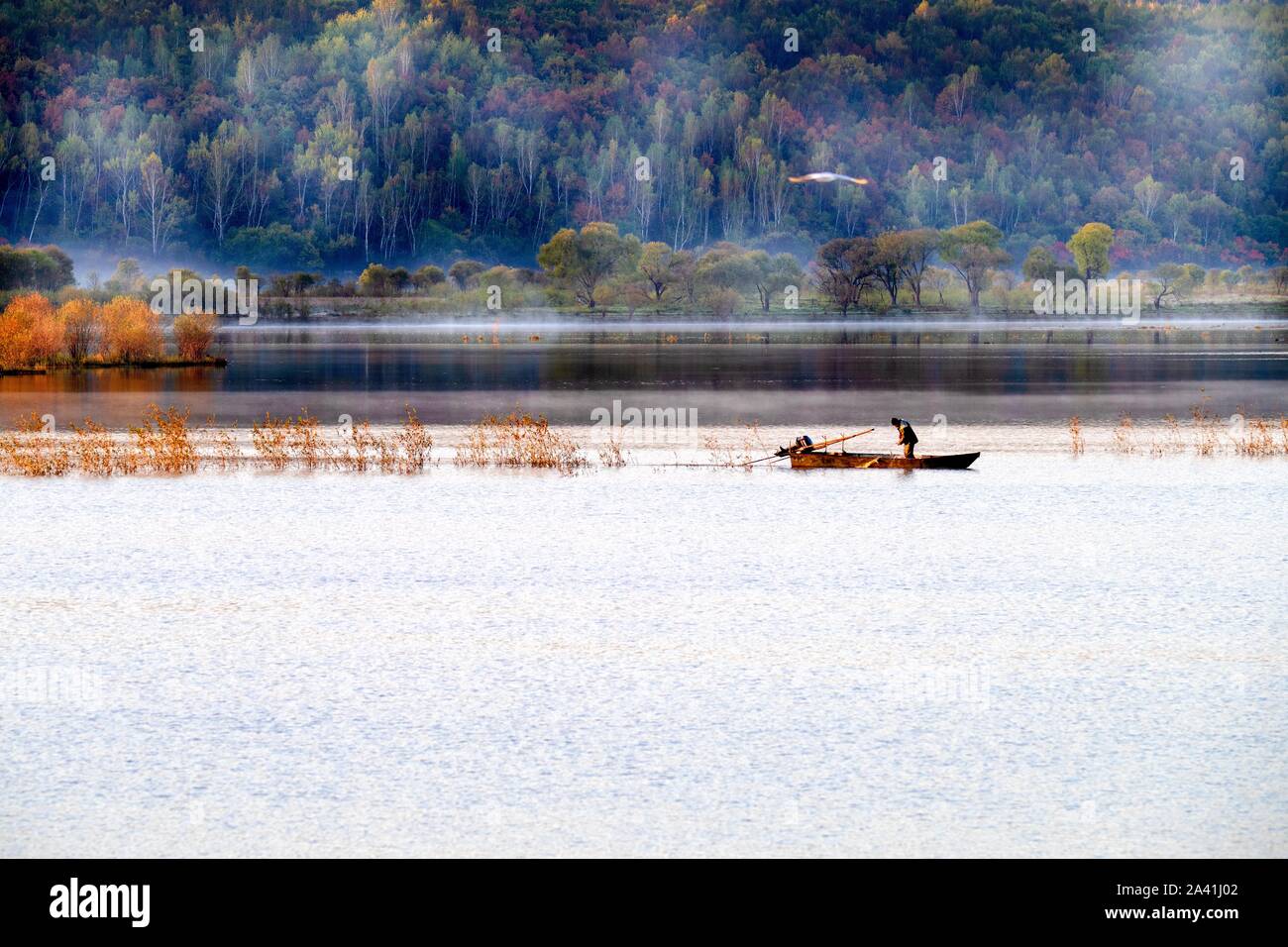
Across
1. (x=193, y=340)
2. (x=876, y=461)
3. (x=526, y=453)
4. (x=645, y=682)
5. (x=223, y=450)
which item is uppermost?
(x=193, y=340)

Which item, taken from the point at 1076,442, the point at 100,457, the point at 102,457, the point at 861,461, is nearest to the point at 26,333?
the point at 102,457

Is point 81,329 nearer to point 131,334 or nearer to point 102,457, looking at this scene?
point 131,334

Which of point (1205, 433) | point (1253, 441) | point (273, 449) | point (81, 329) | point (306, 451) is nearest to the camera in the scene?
point (306, 451)

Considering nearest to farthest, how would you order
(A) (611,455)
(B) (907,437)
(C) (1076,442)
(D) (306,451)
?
1. (B) (907,437)
2. (D) (306,451)
3. (A) (611,455)
4. (C) (1076,442)

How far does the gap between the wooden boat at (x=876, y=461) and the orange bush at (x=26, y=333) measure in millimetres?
50874

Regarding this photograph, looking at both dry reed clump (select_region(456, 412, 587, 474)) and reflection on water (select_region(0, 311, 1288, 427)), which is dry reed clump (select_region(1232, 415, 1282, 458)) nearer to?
reflection on water (select_region(0, 311, 1288, 427))

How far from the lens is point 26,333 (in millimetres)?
73688

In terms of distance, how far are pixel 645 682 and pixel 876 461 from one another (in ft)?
58.8

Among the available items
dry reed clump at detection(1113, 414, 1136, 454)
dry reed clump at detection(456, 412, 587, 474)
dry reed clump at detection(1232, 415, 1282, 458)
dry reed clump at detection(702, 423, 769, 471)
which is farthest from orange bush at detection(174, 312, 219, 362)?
dry reed clump at detection(1232, 415, 1282, 458)

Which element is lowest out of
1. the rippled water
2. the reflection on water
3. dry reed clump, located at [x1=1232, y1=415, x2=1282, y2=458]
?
the rippled water

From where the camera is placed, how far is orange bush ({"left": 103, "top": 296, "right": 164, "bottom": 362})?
78.4 m

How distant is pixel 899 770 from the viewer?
11.3 metres

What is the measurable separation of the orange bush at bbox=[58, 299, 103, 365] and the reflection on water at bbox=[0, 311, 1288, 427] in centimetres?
389
